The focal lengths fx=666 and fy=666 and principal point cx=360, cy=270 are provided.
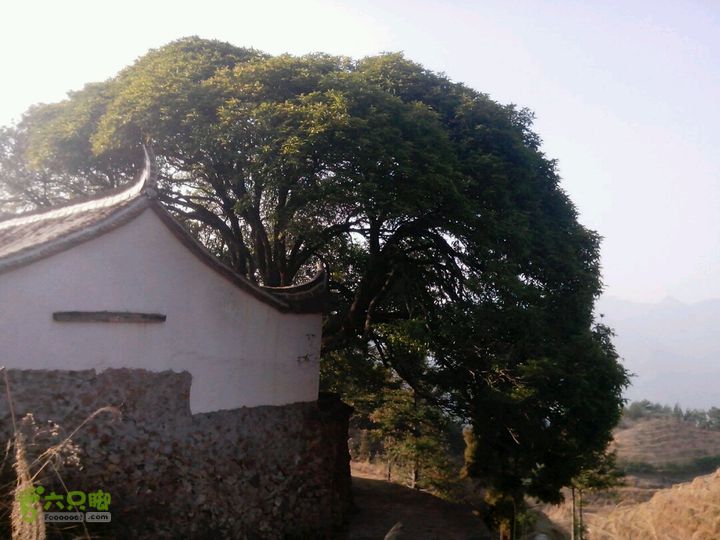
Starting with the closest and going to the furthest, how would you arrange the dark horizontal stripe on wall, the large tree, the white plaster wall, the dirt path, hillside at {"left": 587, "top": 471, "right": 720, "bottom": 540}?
the white plaster wall, the dark horizontal stripe on wall, hillside at {"left": 587, "top": 471, "right": 720, "bottom": 540}, the large tree, the dirt path

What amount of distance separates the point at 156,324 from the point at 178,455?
5.33 ft

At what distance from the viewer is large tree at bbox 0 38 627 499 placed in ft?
29.2

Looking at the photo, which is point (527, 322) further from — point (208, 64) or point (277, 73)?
point (208, 64)

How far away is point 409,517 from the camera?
11.7 metres

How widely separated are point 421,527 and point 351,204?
5.63 meters

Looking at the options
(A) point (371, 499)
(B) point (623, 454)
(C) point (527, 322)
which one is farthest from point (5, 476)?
(B) point (623, 454)

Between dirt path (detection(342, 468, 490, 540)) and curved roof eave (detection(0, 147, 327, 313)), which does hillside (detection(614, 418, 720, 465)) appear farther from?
curved roof eave (detection(0, 147, 327, 313))

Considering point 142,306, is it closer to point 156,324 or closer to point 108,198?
point 156,324

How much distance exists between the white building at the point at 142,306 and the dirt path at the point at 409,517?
2.73 meters

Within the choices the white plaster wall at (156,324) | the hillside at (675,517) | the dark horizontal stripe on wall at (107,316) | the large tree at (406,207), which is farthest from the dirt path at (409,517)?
the dark horizontal stripe on wall at (107,316)

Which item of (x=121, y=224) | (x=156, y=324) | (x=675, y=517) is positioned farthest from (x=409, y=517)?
(x=121, y=224)

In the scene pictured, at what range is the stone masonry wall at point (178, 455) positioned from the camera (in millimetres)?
6809

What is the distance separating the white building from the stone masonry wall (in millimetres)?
222

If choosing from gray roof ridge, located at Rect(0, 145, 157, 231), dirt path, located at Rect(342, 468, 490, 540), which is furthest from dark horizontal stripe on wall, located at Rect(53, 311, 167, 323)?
dirt path, located at Rect(342, 468, 490, 540)
